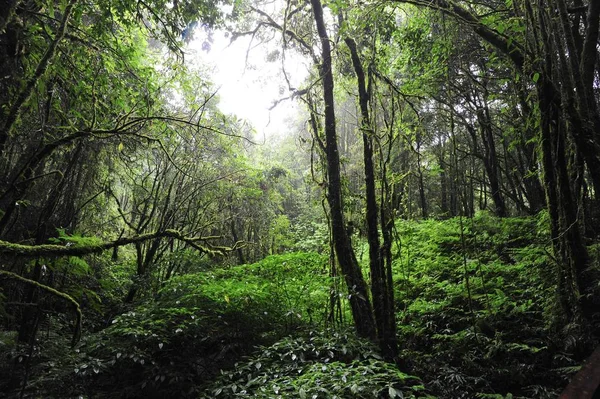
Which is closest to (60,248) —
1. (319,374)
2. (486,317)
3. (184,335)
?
(319,374)

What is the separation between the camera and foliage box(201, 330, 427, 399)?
3025mm

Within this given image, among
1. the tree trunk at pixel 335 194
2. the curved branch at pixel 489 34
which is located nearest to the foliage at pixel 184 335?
the tree trunk at pixel 335 194

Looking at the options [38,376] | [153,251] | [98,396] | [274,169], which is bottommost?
[98,396]

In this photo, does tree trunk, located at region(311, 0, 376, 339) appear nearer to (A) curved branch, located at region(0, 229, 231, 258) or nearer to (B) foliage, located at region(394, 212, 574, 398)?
(B) foliage, located at region(394, 212, 574, 398)

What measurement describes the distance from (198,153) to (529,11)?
857cm

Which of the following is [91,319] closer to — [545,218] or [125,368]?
[125,368]

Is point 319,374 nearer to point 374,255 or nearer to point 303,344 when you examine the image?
point 303,344

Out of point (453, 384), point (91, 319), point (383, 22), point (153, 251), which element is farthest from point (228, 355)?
point (383, 22)

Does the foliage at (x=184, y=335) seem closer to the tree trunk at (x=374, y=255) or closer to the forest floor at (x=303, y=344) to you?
the forest floor at (x=303, y=344)

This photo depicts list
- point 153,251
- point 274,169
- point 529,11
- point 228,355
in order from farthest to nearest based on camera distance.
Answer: point 274,169, point 153,251, point 228,355, point 529,11

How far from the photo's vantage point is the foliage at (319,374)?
3025 millimetres

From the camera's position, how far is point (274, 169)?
12.7 meters

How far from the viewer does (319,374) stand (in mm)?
3355

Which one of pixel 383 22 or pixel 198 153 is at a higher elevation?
pixel 383 22
